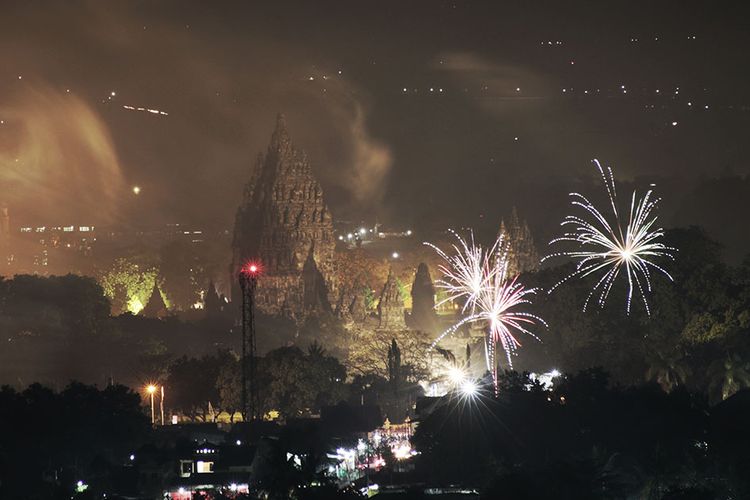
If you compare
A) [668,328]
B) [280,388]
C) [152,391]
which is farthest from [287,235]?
[668,328]

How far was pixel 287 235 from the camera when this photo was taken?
13938 cm

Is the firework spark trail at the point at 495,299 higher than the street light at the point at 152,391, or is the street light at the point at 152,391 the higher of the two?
the firework spark trail at the point at 495,299

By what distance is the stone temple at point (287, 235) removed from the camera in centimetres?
13700

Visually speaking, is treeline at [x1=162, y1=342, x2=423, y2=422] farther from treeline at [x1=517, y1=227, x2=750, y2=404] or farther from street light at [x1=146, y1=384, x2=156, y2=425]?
treeline at [x1=517, y1=227, x2=750, y2=404]

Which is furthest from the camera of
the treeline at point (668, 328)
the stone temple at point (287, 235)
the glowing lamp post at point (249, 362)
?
the stone temple at point (287, 235)

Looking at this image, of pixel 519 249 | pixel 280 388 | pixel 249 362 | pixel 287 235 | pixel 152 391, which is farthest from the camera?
pixel 519 249

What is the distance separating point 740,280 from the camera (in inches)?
4387

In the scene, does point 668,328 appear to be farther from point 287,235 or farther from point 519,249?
point 519,249

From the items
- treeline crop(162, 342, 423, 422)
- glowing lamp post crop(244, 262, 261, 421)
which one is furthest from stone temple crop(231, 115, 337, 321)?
glowing lamp post crop(244, 262, 261, 421)

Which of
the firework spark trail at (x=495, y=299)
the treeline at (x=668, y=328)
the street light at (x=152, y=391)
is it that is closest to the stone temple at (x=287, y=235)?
the firework spark trail at (x=495, y=299)

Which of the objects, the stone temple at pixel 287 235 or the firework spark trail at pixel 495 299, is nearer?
the firework spark trail at pixel 495 299

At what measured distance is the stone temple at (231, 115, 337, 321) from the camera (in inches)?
5394

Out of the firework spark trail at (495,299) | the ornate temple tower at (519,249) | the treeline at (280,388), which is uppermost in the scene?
the ornate temple tower at (519,249)

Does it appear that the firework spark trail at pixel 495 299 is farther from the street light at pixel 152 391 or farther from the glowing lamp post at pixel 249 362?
the street light at pixel 152 391
